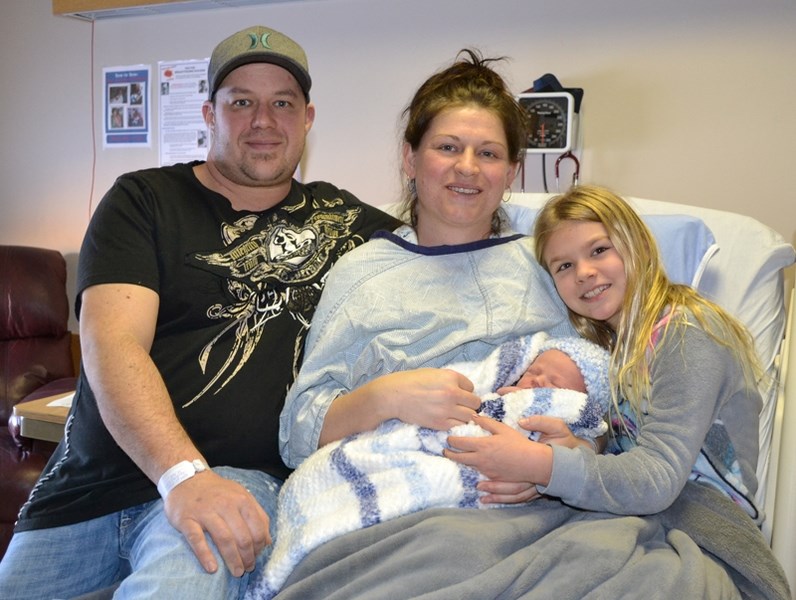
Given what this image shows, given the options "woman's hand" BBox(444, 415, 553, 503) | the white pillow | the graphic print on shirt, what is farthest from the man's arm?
the white pillow

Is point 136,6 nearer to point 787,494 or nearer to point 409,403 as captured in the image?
point 409,403

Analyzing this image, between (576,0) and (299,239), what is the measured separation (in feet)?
4.45

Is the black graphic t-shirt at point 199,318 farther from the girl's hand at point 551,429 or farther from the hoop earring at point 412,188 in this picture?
the girl's hand at point 551,429

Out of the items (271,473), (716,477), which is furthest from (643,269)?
(271,473)

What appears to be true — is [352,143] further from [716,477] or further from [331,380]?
[716,477]

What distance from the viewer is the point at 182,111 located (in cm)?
323

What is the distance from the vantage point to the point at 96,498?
4.78 feet

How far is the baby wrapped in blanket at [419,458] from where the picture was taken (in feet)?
4.04

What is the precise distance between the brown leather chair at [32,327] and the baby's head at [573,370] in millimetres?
Answer: 1988

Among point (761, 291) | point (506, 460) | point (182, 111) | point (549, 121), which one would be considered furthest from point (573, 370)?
point (182, 111)

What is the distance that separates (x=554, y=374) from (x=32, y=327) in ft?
7.74

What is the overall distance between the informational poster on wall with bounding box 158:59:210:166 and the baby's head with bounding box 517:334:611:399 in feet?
7.02

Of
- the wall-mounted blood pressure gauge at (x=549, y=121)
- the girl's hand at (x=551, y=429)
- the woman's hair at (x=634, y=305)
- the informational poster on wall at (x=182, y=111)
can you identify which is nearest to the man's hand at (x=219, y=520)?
the girl's hand at (x=551, y=429)

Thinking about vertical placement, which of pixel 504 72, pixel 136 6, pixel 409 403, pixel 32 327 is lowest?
pixel 32 327
